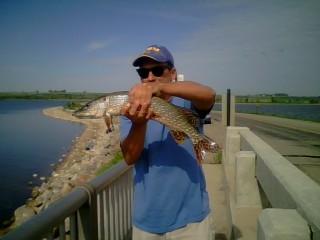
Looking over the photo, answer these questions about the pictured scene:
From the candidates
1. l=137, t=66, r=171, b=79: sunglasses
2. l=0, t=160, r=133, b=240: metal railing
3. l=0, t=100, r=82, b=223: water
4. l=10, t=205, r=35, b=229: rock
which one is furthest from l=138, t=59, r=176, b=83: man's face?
l=0, t=100, r=82, b=223: water

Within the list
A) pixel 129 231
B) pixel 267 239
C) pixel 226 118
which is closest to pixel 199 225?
pixel 267 239

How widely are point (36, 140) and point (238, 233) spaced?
34901 millimetres

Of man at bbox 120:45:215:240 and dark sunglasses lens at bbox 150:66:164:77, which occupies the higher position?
dark sunglasses lens at bbox 150:66:164:77

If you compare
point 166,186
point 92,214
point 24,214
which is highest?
point 166,186

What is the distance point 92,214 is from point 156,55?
165 centimetres

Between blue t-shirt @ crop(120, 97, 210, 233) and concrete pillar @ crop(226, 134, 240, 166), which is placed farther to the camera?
concrete pillar @ crop(226, 134, 240, 166)

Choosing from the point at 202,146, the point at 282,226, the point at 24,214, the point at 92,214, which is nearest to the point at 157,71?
the point at 202,146

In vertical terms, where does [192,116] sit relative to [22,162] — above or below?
above

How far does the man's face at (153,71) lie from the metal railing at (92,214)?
1181mm

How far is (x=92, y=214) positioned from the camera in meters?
2.81

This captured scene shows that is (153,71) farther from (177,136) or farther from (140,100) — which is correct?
(177,136)

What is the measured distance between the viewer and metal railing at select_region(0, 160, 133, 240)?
196cm

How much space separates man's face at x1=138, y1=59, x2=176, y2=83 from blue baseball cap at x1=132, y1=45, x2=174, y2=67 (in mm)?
51

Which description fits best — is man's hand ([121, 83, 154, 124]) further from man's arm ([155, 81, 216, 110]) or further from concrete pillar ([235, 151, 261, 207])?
concrete pillar ([235, 151, 261, 207])
